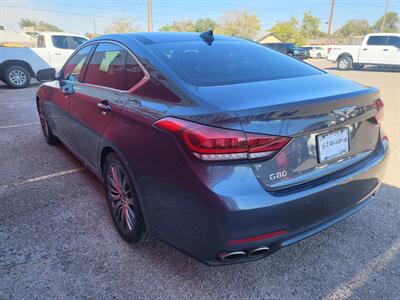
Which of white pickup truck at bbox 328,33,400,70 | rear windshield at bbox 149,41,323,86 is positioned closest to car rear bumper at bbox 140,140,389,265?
rear windshield at bbox 149,41,323,86

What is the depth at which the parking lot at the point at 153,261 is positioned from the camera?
2.10 meters

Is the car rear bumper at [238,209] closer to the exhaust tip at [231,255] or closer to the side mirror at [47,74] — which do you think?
the exhaust tip at [231,255]

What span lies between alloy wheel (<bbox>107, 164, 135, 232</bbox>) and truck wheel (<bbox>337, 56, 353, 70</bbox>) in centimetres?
1988

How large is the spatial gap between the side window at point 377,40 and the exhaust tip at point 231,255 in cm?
1978

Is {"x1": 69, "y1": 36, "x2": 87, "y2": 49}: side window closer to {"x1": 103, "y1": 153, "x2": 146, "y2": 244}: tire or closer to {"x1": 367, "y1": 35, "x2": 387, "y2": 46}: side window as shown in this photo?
{"x1": 103, "y1": 153, "x2": 146, "y2": 244}: tire

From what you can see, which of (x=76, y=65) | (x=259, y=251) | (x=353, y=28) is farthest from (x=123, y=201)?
(x=353, y=28)

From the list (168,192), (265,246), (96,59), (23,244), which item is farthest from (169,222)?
(96,59)

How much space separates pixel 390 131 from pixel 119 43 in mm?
4886

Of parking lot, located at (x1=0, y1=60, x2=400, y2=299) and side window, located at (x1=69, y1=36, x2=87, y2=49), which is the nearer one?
parking lot, located at (x1=0, y1=60, x2=400, y2=299)

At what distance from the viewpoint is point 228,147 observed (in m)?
1.66

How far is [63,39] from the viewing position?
1224cm

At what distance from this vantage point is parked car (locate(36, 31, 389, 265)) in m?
1.68

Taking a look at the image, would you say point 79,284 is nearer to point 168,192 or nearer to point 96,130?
point 168,192

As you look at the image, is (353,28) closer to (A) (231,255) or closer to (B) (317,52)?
(B) (317,52)
